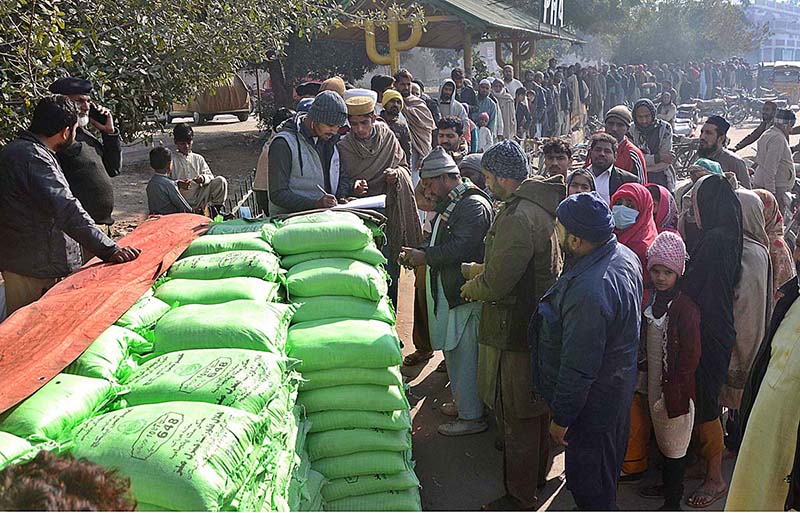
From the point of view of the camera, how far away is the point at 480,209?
4285 millimetres

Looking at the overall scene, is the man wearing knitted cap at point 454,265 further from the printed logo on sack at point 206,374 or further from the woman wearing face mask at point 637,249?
the printed logo on sack at point 206,374

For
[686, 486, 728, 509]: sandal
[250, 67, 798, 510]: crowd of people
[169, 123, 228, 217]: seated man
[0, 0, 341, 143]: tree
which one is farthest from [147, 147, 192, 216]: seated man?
[686, 486, 728, 509]: sandal

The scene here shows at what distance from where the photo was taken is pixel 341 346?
3240mm

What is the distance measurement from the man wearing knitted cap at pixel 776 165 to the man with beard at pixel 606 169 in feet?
9.71

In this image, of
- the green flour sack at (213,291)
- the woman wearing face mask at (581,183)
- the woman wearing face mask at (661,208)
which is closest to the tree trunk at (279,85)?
the woman wearing face mask at (581,183)

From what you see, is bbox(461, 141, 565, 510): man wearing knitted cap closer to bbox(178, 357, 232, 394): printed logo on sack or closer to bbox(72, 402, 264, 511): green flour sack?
bbox(178, 357, 232, 394): printed logo on sack

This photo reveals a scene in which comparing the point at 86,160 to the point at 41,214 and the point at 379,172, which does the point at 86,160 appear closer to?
the point at 41,214

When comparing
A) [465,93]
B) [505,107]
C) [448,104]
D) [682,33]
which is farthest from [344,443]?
[682,33]

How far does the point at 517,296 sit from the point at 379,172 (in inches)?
78.8

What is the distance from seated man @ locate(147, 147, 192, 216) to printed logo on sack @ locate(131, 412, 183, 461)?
11.6ft

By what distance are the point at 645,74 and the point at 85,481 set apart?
2620 cm

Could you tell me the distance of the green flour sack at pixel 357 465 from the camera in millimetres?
3262

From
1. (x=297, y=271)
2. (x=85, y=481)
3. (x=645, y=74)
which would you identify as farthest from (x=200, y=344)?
(x=645, y=74)

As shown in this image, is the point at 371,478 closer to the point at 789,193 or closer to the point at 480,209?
the point at 480,209
